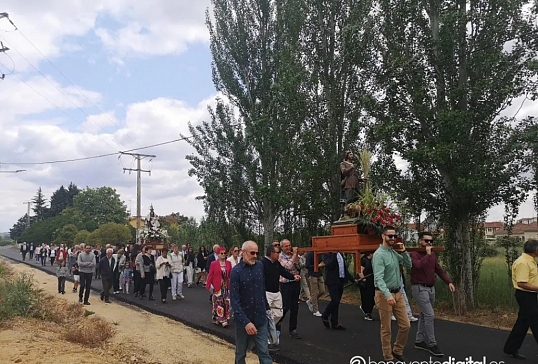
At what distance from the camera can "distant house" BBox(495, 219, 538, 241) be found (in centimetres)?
1221

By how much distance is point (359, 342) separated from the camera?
848cm

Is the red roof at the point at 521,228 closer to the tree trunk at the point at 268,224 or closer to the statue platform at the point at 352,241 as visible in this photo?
the statue platform at the point at 352,241

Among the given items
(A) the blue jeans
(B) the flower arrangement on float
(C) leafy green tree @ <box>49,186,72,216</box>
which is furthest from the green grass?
(C) leafy green tree @ <box>49,186,72,216</box>

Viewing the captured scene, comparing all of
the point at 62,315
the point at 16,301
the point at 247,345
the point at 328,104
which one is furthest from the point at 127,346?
the point at 328,104

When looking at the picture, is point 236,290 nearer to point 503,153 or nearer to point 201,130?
point 503,153

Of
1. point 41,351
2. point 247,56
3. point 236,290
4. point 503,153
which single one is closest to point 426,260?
point 236,290

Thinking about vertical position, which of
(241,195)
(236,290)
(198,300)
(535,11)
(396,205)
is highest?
(535,11)

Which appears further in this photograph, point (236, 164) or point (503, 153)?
point (236, 164)

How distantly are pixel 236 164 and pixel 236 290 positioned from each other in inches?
580

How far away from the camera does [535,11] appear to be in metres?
10.6

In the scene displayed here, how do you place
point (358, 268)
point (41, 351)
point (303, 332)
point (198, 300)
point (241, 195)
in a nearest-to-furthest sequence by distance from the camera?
1. point (358, 268)
2. point (41, 351)
3. point (303, 332)
4. point (198, 300)
5. point (241, 195)

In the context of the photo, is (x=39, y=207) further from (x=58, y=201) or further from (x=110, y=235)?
(x=110, y=235)

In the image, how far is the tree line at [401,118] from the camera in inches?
459

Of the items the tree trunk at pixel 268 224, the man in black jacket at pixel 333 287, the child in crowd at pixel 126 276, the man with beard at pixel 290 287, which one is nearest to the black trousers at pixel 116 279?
the child in crowd at pixel 126 276
